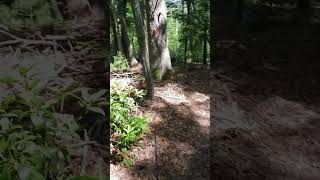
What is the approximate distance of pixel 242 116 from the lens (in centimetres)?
152

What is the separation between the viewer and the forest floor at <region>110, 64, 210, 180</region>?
134 inches

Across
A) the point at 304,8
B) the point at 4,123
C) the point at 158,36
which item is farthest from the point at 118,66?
the point at 304,8

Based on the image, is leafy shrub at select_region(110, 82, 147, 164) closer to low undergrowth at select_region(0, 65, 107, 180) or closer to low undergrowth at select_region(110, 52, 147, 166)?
low undergrowth at select_region(110, 52, 147, 166)

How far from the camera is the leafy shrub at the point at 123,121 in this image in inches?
135

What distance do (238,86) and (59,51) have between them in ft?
2.62

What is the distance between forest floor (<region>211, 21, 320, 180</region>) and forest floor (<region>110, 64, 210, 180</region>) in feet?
5.42

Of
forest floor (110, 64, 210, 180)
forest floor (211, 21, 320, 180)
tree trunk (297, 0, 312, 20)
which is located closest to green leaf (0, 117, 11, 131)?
forest floor (211, 21, 320, 180)

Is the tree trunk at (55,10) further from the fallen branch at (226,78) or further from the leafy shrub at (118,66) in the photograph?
the leafy shrub at (118,66)

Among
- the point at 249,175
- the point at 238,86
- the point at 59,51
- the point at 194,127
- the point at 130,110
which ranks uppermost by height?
the point at 59,51

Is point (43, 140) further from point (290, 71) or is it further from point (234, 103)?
point (290, 71)

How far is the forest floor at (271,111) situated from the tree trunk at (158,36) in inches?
116

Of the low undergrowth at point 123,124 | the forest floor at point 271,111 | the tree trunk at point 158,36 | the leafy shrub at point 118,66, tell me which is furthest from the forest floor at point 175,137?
the forest floor at point 271,111

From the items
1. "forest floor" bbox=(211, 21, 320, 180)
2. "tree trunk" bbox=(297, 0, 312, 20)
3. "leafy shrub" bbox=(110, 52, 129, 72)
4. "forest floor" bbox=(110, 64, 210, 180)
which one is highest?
"tree trunk" bbox=(297, 0, 312, 20)

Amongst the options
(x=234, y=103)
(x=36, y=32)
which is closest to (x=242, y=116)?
(x=234, y=103)
